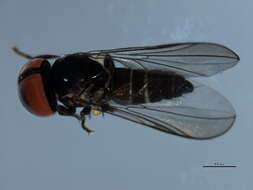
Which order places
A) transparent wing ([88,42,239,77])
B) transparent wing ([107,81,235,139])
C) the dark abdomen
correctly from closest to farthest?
1. transparent wing ([107,81,235,139])
2. transparent wing ([88,42,239,77])
3. the dark abdomen

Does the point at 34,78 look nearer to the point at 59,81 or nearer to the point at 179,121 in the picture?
the point at 59,81

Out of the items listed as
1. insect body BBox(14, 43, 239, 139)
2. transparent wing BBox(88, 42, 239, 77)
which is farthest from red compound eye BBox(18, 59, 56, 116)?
transparent wing BBox(88, 42, 239, 77)

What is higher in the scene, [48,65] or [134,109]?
[48,65]

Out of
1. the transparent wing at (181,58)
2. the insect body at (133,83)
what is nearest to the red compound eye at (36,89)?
the insect body at (133,83)

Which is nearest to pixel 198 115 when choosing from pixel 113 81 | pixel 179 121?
pixel 179 121

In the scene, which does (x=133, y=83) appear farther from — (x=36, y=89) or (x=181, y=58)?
(x=36, y=89)

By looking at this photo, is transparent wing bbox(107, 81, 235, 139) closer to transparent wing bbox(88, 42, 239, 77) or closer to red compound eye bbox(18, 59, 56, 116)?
transparent wing bbox(88, 42, 239, 77)

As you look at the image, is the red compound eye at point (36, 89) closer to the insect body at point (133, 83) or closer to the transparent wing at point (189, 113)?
the insect body at point (133, 83)
